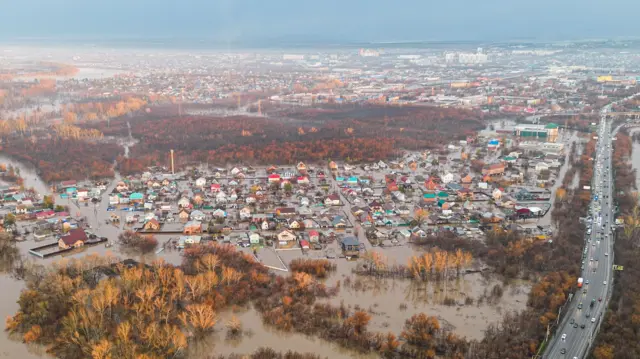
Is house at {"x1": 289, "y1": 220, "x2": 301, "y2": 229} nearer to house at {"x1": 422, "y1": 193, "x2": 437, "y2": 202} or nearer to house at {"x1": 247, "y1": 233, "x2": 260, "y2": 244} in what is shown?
house at {"x1": 247, "y1": 233, "x2": 260, "y2": 244}

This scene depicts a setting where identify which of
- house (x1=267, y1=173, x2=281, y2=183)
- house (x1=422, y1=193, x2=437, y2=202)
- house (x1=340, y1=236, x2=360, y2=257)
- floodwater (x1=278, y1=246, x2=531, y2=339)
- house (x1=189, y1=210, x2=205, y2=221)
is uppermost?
house (x1=267, y1=173, x2=281, y2=183)

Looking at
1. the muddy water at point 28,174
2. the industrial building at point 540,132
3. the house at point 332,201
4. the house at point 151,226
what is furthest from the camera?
the industrial building at point 540,132

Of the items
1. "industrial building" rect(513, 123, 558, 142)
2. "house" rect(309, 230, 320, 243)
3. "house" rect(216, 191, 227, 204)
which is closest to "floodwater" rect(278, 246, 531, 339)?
"house" rect(309, 230, 320, 243)

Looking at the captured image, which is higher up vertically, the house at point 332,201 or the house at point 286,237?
the house at point 332,201

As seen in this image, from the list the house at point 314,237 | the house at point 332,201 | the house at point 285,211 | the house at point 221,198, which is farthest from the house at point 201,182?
the house at point 314,237

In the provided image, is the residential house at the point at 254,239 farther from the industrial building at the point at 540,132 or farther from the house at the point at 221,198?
the industrial building at the point at 540,132

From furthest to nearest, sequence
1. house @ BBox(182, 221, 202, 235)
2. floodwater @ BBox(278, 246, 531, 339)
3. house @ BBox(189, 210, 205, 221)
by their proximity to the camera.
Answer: house @ BBox(189, 210, 205, 221)
house @ BBox(182, 221, 202, 235)
floodwater @ BBox(278, 246, 531, 339)

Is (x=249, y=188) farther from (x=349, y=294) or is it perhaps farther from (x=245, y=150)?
(x=349, y=294)
